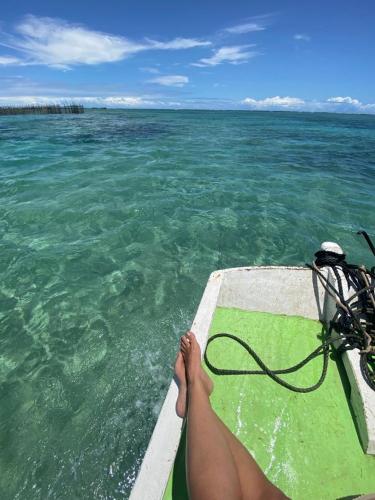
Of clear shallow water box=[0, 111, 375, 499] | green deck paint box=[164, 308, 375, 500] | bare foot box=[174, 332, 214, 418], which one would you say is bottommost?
clear shallow water box=[0, 111, 375, 499]

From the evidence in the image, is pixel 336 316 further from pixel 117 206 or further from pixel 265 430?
pixel 117 206

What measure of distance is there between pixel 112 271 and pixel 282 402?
→ 4825 mm

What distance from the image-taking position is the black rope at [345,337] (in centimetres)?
314

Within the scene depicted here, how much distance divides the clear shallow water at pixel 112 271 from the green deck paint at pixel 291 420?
1266mm

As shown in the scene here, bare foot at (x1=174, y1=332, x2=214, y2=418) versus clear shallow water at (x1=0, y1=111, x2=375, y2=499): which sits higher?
bare foot at (x1=174, y1=332, x2=214, y2=418)

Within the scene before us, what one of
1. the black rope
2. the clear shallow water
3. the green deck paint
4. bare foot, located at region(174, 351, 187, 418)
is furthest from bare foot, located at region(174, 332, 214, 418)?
the clear shallow water

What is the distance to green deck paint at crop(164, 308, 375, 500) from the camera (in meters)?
2.42

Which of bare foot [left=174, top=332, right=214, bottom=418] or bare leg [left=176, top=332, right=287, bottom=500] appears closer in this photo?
bare leg [left=176, top=332, right=287, bottom=500]

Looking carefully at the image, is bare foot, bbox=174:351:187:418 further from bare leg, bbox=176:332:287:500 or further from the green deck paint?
the green deck paint

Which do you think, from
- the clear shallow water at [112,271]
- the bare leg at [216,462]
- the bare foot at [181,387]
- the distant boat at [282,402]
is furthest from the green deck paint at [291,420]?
the clear shallow water at [112,271]

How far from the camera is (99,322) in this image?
5.47 meters

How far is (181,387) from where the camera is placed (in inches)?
110

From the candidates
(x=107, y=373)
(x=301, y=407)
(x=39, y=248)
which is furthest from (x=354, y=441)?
(x=39, y=248)

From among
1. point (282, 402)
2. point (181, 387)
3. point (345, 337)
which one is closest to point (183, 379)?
point (181, 387)
